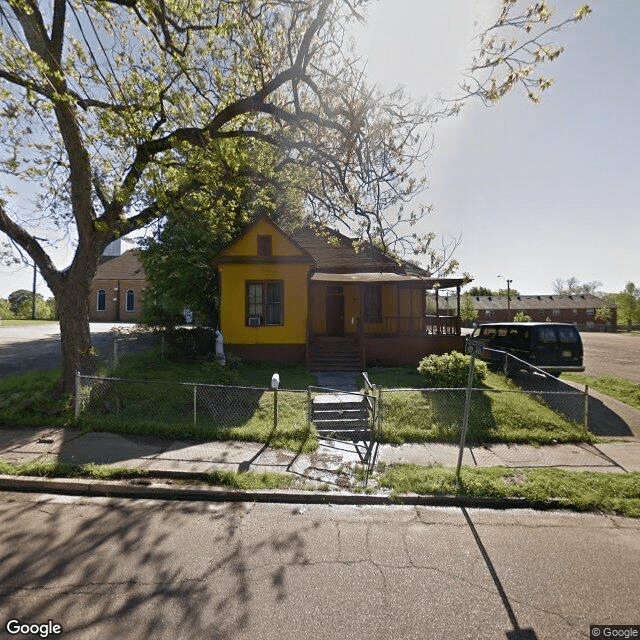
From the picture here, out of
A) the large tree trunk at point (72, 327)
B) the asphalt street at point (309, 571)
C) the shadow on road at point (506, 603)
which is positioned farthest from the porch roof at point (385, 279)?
the shadow on road at point (506, 603)

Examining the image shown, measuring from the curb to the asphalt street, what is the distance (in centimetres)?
15

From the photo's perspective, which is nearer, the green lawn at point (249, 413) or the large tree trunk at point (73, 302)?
the green lawn at point (249, 413)

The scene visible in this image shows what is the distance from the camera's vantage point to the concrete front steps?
727cm

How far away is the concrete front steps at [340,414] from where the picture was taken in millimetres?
7273

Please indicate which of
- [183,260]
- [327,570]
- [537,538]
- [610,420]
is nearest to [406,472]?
[537,538]

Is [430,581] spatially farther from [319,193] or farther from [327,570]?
[319,193]

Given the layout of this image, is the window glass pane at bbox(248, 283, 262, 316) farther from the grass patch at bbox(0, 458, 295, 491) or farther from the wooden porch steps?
the grass patch at bbox(0, 458, 295, 491)

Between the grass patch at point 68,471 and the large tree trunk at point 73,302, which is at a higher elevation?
the large tree trunk at point 73,302

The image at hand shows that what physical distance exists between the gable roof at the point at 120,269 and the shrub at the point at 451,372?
132ft

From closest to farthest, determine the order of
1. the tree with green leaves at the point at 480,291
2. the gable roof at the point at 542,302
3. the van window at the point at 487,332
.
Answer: the van window at the point at 487,332 → the gable roof at the point at 542,302 → the tree with green leaves at the point at 480,291

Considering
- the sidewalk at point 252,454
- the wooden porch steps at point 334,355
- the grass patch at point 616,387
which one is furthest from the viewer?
the wooden porch steps at point 334,355

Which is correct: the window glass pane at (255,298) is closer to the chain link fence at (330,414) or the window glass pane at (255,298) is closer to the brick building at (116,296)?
the chain link fence at (330,414)

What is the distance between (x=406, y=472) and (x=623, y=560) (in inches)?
105

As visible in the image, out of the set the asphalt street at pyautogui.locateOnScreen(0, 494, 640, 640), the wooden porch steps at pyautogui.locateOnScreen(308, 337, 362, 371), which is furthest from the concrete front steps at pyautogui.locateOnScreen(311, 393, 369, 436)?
the wooden porch steps at pyautogui.locateOnScreen(308, 337, 362, 371)
